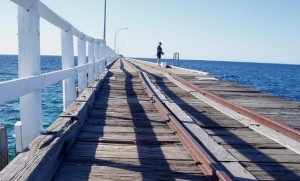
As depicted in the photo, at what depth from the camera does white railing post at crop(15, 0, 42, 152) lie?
3418 millimetres

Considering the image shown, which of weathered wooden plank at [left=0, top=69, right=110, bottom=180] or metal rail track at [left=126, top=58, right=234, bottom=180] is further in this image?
metal rail track at [left=126, top=58, right=234, bottom=180]

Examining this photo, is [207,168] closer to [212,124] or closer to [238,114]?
[212,124]

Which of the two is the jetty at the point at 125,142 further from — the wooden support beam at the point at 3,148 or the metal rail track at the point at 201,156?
the wooden support beam at the point at 3,148

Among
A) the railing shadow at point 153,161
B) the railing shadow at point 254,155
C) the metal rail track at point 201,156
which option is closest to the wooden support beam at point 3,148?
the railing shadow at point 153,161

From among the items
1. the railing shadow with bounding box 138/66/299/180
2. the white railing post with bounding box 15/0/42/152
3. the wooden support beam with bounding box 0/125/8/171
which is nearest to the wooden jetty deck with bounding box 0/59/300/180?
the railing shadow with bounding box 138/66/299/180

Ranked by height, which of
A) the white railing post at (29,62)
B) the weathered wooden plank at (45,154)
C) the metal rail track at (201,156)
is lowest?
the metal rail track at (201,156)

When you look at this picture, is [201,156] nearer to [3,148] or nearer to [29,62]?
[29,62]

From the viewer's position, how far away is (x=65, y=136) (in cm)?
356

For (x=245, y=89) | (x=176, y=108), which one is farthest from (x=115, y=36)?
(x=176, y=108)

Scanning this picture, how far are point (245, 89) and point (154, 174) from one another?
888 cm

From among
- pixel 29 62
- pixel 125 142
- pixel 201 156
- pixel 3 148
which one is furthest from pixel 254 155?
pixel 3 148

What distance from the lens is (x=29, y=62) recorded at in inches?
139

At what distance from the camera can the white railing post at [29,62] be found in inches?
135

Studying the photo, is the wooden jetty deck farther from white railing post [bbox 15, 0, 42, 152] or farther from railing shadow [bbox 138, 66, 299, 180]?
white railing post [bbox 15, 0, 42, 152]
